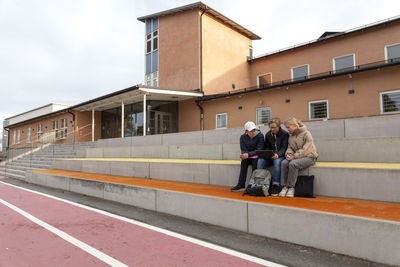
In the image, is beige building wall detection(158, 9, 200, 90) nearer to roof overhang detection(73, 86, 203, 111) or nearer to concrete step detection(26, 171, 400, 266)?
roof overhang detection(73, 86, 203, 111)

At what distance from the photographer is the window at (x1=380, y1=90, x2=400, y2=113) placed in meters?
10.1

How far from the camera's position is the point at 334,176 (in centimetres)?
438

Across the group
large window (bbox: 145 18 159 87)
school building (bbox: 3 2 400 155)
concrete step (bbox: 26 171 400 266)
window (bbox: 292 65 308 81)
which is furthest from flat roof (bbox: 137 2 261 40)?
concrete step (bbox: 26 171 400 266)

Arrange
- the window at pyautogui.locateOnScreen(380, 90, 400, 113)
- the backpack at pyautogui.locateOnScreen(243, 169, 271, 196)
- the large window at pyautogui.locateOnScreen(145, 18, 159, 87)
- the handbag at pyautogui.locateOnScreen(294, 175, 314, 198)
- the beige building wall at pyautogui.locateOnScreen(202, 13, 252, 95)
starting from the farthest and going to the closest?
1. the large window at pyautogui.locateOnScreen(145, 18, 159, 87)
2. the beige building wall at pyautogui.locateOnScreen(202, 13, 252, 95)
3. the window at pyautogui.locateOnScreen(380, 90, 400, 113)
4. the backpack at pyautogui.locateOnScreen(243, 169, 271, 196)
5. the handbag at pyautogui.locateOnScreen(294, 175, 314, 198)

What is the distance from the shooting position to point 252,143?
5.52 m

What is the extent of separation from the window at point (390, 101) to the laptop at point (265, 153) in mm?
8277

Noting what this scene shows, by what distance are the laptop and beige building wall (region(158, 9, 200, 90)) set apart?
1225cm

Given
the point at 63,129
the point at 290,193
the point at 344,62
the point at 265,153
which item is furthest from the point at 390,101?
the point at 63,129

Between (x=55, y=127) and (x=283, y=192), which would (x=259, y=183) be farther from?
(x=55, y=127)

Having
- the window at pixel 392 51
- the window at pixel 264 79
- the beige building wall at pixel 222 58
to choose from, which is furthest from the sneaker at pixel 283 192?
the window at pixel 264 79

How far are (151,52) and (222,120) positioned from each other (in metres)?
9.48

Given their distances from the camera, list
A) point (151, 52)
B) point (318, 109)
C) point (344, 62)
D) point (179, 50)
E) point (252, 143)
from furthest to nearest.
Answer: point (151, 52) < point (179, 50) < point (344, 62) < point (318, 109) < point (252, 143)

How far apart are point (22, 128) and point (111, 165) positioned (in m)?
29.5

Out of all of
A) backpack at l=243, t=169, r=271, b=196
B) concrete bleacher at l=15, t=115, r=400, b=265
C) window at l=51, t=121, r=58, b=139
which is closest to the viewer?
concrete bleacher at l=15, t=115, r=400, b=265
